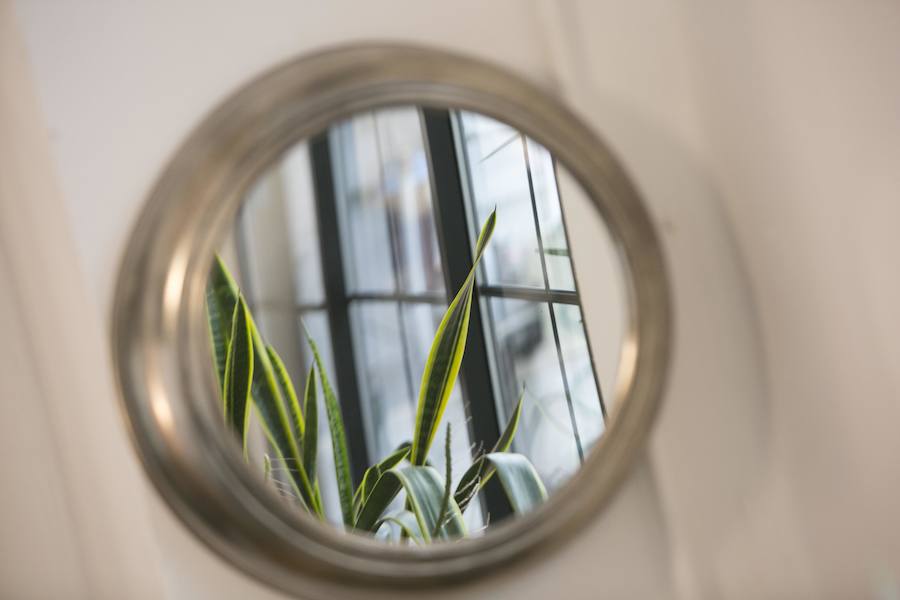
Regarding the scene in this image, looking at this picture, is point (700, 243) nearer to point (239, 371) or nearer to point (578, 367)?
point (578, 367)

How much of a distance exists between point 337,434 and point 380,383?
2.2 inches

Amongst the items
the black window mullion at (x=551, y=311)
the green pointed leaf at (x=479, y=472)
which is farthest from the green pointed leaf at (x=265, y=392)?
the black window mullion at (x=551, y=311)

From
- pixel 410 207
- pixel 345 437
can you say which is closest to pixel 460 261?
pixel 410 207

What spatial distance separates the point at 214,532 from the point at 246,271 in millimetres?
196

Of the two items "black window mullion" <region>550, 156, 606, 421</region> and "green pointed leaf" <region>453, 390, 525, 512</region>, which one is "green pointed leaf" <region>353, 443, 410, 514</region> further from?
"black window mullion" <region>550, 156, 606, 421</region>

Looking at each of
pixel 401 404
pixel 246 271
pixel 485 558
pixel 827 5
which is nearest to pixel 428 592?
pixel 485 558

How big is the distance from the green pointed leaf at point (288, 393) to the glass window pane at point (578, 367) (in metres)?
0.23

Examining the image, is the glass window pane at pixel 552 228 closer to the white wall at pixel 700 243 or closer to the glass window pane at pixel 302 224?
the white wall at pixel 700 243

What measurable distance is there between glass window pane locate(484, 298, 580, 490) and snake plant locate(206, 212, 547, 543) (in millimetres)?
12

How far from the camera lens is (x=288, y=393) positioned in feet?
1.91

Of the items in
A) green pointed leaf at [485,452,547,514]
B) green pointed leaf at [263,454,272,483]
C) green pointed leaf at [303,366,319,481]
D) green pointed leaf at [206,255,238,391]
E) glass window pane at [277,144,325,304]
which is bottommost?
Result: green pointed leaf at [485,452,547,514]

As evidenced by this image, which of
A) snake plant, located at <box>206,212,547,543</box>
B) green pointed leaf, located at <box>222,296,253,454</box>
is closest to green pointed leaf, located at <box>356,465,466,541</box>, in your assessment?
snake plant, located at <box>206,212,547,543</box>

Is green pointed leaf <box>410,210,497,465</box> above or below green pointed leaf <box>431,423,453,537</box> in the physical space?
above

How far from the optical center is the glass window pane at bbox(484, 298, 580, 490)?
609 millimetres
